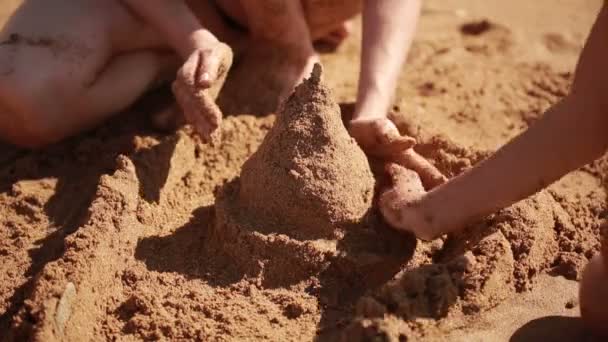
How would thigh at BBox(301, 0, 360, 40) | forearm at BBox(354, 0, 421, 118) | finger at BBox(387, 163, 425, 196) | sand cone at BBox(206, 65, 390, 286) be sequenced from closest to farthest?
sand cone at BBox(206, 65, 390, 286) < finger at BBox(387, 163, 425, 196) < forearm at BBox(354, 0, 421, 118) < thigh at BBox(301, 0, 360, 40)

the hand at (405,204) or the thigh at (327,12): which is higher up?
the thigh at (327,12)

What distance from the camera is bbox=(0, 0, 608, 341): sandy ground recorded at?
5.24ft

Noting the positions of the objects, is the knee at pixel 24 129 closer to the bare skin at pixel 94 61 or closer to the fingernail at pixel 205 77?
the bare skin at pixel 94 61

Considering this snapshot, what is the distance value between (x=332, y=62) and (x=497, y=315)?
154 centimetres

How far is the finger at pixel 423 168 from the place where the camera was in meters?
1.95

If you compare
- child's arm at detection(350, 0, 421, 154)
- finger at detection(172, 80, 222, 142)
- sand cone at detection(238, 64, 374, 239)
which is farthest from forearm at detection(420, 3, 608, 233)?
finger at detection(172, 80, 222, 142)

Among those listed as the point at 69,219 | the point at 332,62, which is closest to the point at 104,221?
the point at 69,219

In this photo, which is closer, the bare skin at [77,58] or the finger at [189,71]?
the finger at [189,71]

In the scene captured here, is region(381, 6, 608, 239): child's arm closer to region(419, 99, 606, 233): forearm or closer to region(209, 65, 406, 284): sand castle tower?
region(419, 99, 606, 233): forearm

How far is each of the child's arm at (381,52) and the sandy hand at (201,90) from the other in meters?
0.42

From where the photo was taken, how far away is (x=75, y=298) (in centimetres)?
161

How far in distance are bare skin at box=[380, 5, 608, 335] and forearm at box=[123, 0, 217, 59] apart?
90 cm

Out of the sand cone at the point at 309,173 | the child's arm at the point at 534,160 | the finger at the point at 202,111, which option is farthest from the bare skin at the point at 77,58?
the child's arm at the point at 534,160

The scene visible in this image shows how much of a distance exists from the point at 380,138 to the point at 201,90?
0.53m
